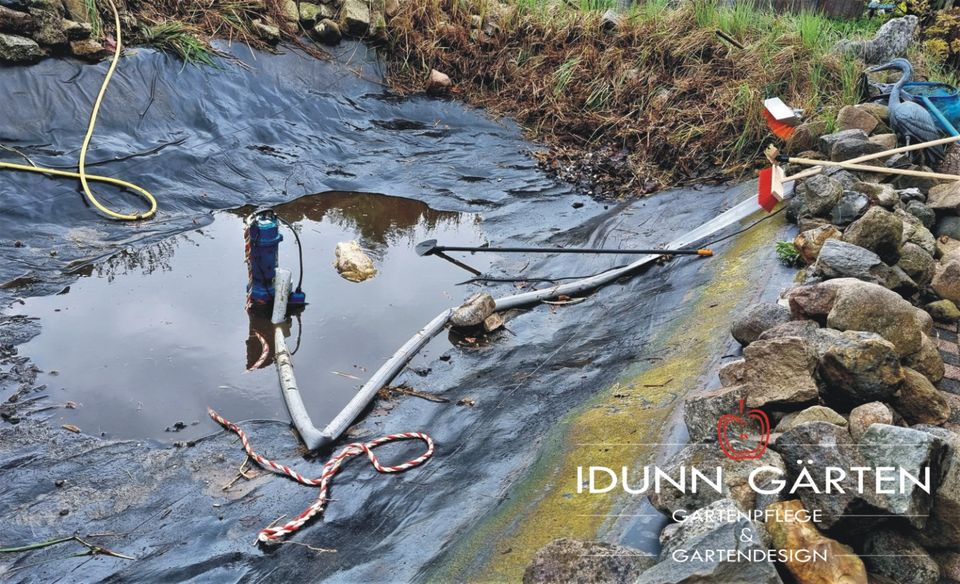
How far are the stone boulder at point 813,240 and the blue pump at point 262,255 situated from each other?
334cm

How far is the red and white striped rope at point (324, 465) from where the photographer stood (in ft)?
11.6

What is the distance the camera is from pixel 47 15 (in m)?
7.16

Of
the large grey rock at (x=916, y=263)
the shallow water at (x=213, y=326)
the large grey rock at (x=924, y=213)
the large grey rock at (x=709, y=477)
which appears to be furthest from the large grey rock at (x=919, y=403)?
the shallow water at (x=213, y=326)

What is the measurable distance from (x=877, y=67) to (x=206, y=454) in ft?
21.1

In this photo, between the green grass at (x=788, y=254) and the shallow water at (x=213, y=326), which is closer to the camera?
the shallow water at (x=213, y=326)

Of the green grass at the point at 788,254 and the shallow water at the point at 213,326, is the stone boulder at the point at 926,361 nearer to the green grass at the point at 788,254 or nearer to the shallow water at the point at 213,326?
the green grass at the point at 788,254

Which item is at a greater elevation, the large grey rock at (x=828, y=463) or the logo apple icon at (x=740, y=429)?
the large grey rock at (x=828, y=463)

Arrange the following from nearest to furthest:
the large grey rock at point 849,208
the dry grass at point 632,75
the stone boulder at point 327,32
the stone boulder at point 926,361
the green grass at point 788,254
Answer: the stone boulder at point 926,361 < the green grass at point 788,254 < the large grey rock at point 849,208 < the dry grass at point 632,75 < the stone boulder at point 327,32

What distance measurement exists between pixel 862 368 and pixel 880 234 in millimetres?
1634

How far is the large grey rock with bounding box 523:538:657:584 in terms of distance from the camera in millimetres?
2588

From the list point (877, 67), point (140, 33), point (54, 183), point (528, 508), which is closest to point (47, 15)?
point (140, 33)

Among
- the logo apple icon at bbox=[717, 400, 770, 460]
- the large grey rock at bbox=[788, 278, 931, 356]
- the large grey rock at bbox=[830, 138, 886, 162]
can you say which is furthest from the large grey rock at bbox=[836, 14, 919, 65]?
the logo apple icon at bbox=[717, 400, 770, 460]

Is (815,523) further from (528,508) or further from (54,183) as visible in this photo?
(54,183)

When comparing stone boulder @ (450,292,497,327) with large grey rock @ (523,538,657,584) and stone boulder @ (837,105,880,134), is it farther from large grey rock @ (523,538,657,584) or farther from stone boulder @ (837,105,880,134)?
stone boulder @ (837,105,880,134)
